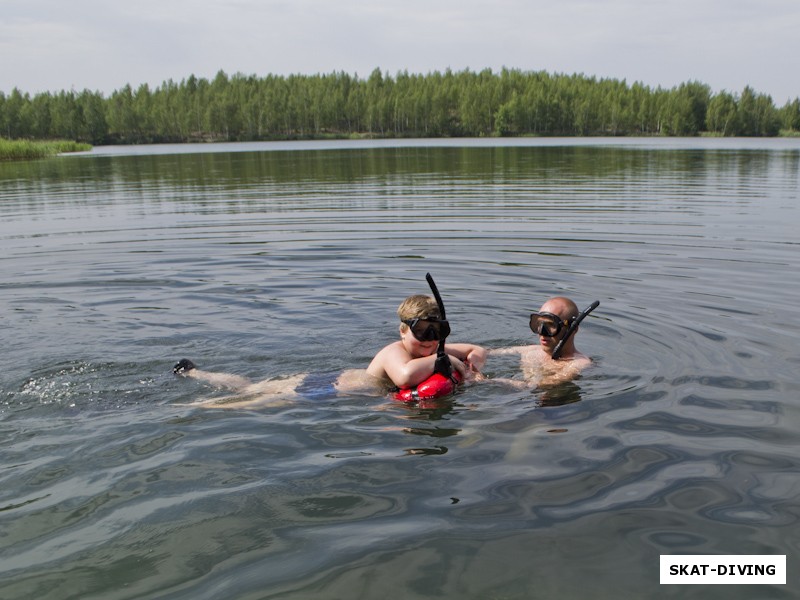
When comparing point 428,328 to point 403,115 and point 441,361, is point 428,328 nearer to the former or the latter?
point 441,361

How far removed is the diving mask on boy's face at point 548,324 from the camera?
662cm

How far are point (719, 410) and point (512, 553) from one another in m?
2.88

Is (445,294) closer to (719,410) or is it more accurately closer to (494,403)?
(494,403)

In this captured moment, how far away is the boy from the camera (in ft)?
20.2

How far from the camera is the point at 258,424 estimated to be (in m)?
5.58

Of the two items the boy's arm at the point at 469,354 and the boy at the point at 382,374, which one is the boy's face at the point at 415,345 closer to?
the boy at the point at 382,374

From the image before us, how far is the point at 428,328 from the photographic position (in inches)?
243

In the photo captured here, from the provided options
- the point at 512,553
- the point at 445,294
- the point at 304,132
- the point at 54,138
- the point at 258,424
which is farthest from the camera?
the point at 304,132

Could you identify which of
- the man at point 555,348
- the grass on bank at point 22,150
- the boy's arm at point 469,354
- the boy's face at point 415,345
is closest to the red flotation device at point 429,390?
the boy's face at point 415,345

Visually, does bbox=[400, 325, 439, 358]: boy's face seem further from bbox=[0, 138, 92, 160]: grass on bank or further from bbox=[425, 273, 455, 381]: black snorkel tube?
bbox=[0, 138, 92, 160]: grass on bank

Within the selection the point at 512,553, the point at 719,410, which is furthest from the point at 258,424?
the point at 719,410

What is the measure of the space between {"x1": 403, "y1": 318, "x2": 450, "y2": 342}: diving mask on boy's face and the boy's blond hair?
39mm

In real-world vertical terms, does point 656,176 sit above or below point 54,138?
below

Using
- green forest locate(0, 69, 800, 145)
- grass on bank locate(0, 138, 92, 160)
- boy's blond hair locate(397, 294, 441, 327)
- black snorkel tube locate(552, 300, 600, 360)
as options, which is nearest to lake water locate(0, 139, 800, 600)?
black snorkel tube locate(552, 300, 600, 360)
